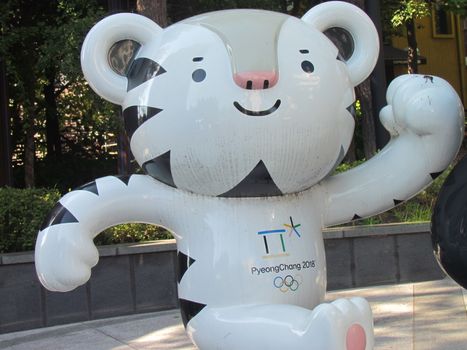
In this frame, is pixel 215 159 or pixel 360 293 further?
pixel 360 293

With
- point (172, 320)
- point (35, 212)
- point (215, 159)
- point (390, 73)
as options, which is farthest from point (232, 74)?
point (390, 73)

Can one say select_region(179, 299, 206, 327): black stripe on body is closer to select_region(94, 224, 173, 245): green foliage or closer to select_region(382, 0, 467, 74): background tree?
select_region(94, 224, 173, 245): green foliage

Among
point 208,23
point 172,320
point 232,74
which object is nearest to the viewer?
point 232,74

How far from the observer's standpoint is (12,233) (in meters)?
6.25

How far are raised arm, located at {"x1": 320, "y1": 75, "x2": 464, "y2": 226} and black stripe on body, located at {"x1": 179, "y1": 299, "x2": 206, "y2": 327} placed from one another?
2.38 feet

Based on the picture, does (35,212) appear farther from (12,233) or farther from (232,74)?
(232,74)

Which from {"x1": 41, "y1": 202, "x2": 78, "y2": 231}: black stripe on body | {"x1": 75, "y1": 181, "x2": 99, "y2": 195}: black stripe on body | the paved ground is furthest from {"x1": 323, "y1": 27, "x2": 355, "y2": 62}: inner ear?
the paved ground

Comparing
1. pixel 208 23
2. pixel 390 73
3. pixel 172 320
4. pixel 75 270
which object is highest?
pixel 390 73

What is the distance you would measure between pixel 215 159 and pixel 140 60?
595 mm

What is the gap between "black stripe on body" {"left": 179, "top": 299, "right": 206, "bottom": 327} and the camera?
313 cm

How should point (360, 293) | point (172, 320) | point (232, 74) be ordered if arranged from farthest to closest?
point (360, 293) < point (172, 320) < point (232, 74)

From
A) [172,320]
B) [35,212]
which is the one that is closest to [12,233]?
[35,212]

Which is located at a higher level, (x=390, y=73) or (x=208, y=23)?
(x=390, y=73)

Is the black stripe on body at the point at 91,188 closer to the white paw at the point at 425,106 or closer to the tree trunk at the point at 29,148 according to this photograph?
the white paw at the point at 425,106
